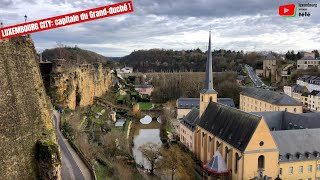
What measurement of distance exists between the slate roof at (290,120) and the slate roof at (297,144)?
6.37m

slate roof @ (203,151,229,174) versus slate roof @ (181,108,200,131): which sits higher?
slate roof @ (181,108,200,131)

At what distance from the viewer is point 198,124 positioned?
38.0 meters

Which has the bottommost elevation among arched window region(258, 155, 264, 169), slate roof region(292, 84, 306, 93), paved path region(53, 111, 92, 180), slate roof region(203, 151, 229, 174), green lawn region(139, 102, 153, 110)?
green lawn region(139, 102, 153, 110)

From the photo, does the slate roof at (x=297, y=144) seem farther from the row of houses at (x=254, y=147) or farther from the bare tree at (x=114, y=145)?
the bare tree at (x=114, y=145)

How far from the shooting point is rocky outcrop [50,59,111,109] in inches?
1470

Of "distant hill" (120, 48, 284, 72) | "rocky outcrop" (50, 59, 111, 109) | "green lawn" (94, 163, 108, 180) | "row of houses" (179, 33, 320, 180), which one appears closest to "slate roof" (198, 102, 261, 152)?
"row of houses" (179, 33, 320, 180)

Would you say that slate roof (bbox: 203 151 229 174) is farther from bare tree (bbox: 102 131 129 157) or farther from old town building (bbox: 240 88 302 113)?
old town building (bbox: 240 88 302 113)

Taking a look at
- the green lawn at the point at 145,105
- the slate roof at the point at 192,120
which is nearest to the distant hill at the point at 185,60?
the green lawn at the point at 145,105

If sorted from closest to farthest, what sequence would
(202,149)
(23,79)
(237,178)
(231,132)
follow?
A: (23,79), (237,178), (231,132), (202,149)

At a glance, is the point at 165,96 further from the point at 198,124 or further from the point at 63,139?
the point at 63,139

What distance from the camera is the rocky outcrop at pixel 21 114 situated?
578 inches

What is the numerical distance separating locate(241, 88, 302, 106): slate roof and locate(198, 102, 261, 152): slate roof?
1817 cm

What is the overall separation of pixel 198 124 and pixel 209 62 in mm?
7549

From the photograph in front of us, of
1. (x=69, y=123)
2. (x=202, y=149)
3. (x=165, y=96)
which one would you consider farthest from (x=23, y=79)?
(x=165, y=96)
